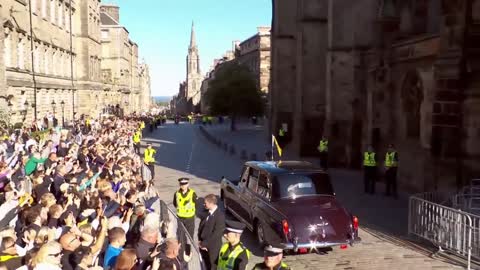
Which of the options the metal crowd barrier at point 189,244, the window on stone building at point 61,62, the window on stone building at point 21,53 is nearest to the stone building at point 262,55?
the window on stone building at point 61,62

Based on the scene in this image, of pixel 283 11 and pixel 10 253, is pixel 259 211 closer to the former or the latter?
pixel 10 253

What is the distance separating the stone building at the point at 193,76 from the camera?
557 feet

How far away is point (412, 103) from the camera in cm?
1880

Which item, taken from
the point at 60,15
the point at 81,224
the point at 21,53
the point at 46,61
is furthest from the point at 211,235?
the point at 60,15

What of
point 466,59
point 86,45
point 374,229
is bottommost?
point 374,229

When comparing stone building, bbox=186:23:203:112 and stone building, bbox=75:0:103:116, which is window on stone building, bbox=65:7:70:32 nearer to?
stone building, bbox=75:0:103:116

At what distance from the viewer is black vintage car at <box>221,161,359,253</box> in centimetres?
980

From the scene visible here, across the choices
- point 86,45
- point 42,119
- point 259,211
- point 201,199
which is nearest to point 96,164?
point 201,199

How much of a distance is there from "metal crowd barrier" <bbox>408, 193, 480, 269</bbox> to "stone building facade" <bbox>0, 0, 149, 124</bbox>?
24.5 m

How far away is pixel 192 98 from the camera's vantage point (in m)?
171

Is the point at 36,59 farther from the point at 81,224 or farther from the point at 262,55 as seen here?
the point at 262,55

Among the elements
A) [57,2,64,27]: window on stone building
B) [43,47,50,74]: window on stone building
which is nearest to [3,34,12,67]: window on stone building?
[43,47,50,74]: window on stone building

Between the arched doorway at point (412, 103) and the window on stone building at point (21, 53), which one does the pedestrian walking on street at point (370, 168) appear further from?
the window on stone building at point (21, 53)

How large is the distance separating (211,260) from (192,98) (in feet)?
541
